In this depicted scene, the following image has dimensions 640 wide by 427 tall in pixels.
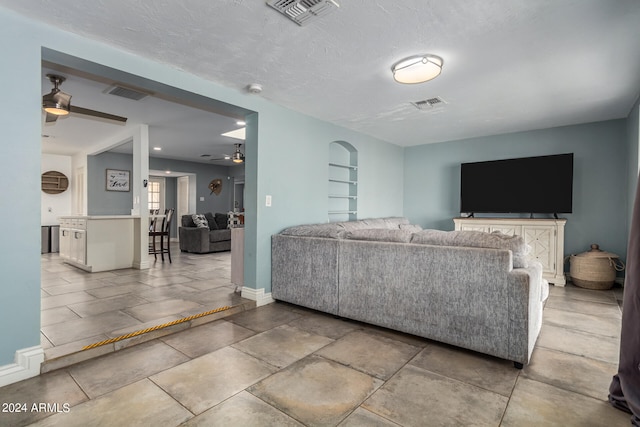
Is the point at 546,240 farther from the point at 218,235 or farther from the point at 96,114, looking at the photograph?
the point at 96,114

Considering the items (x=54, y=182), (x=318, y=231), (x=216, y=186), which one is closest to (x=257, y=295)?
(x=318, y=231)

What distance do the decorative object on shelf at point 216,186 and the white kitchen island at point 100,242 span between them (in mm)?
4601

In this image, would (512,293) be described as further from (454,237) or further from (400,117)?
(400,117)

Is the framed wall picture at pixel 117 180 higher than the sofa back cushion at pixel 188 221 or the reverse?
higher

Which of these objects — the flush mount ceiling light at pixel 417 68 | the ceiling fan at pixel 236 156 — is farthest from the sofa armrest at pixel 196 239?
the flush mount ceiling light at pixel 417 68

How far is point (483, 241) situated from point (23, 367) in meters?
3.17

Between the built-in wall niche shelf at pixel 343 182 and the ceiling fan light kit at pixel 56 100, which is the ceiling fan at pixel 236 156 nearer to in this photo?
the built-in wall niche shelf at pixel 343 182

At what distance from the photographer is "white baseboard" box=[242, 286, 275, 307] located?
11.7ft

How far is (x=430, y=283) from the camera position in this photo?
2.57 metres

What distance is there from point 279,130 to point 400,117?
1682 millimetres

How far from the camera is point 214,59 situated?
269cm

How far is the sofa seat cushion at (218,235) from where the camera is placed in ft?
23.7

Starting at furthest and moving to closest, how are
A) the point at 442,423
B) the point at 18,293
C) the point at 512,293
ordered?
the point at 512,293 → the point at 18,293 → the point at 442,423

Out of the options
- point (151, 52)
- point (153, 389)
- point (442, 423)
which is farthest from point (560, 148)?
point (153, 389)
